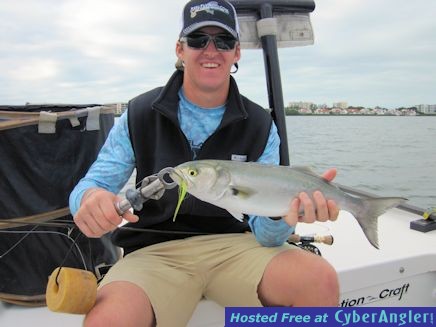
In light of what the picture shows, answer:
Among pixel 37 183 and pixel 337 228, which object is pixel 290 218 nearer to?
pixel 37 183

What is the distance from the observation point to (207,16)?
2.62 metres

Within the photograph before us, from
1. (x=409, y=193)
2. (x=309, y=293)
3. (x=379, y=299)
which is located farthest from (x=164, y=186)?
(x=409, y=193)

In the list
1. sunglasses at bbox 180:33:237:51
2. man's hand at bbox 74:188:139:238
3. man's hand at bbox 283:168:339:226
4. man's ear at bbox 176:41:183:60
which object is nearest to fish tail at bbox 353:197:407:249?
man's hand at bbox 283:168:339:226

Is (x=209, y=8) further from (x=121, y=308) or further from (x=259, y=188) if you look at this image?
(x=121, y=308)

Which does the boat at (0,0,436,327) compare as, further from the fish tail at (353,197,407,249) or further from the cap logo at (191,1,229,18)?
the cap logo at (191,1,229,18)

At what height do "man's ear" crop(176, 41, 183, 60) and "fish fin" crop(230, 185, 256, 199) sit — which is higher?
"man's ear" crop(176, 41, 183, 60)

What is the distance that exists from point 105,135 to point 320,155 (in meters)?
14.5

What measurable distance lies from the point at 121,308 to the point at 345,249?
2089mm

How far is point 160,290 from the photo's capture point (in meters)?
2.24

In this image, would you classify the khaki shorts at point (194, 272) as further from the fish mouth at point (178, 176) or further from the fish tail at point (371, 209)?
the fish mouth at point (178, 176)

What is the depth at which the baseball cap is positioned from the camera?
103 inches

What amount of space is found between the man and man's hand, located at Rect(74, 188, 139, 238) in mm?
55

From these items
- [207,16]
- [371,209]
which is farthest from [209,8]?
[371,209]

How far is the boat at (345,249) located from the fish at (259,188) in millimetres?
874
